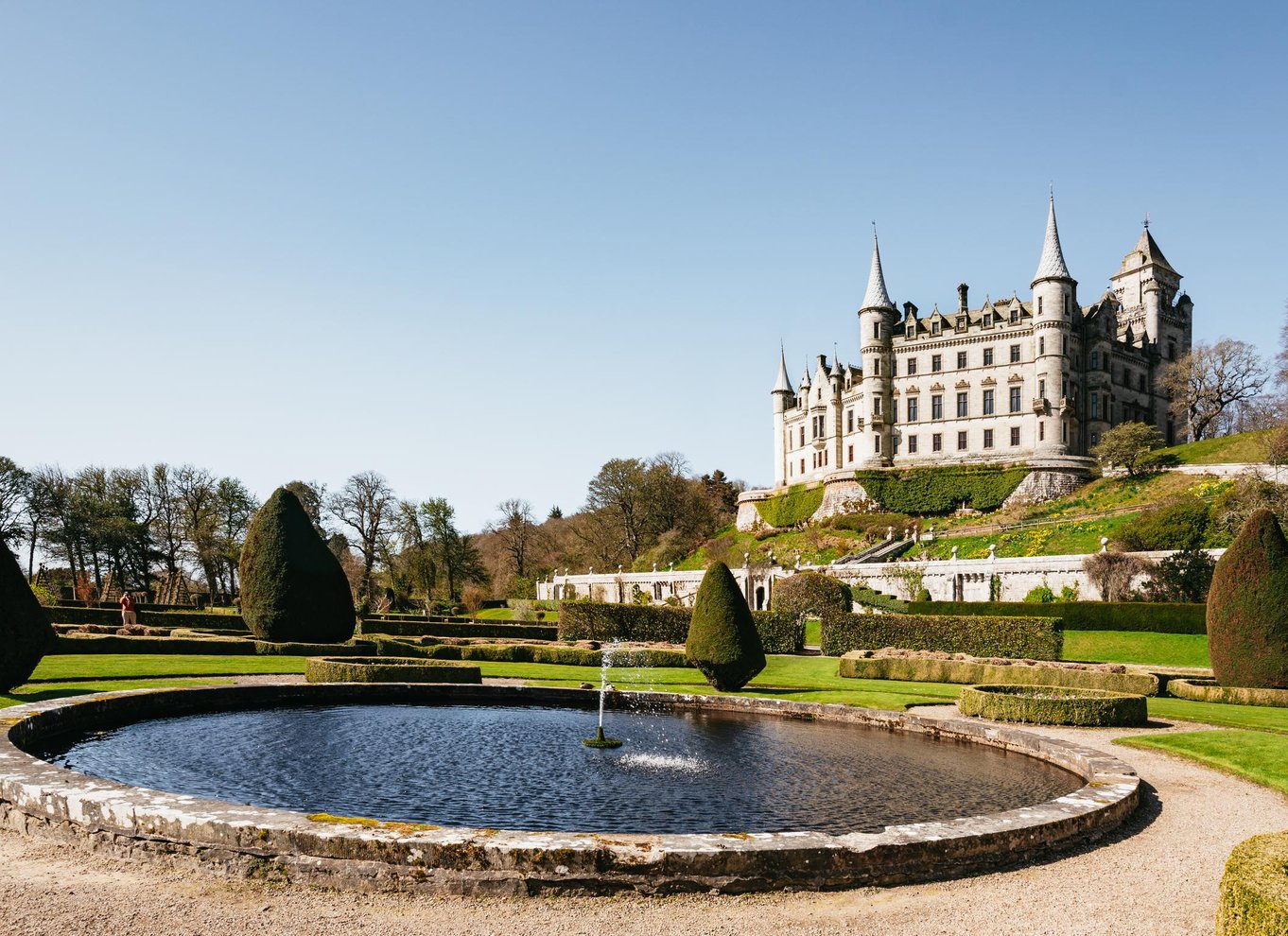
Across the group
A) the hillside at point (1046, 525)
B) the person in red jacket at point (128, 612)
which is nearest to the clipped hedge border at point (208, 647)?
the person in red jacket at point (128, 612)

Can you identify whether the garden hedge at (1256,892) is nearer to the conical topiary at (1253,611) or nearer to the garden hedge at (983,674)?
the garden hedge at (983,674)

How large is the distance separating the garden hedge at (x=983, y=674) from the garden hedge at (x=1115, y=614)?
856 centimetres

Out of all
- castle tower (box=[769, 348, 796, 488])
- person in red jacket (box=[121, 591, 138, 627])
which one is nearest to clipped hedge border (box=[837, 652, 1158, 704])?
person in red jacket (box=[121, 591, 138, 627])

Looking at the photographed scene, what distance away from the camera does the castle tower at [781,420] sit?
88688mm

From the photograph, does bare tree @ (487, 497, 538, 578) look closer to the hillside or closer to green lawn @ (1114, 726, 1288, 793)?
the hillside

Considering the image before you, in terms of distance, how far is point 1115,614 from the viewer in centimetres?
3500

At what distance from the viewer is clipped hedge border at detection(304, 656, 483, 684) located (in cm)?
2027

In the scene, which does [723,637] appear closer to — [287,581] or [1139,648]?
[287,581]

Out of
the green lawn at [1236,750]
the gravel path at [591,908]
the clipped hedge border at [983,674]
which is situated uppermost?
the gravel path at [591,908]

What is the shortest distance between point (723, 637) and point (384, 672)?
7948 mm

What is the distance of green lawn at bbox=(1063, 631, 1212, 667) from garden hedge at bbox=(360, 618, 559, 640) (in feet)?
67.1

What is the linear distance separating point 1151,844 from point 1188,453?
6473 cm

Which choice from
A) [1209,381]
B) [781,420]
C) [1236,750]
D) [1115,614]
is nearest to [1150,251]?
[1209,381]

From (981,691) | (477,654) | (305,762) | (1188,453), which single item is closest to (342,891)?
(305,762)
